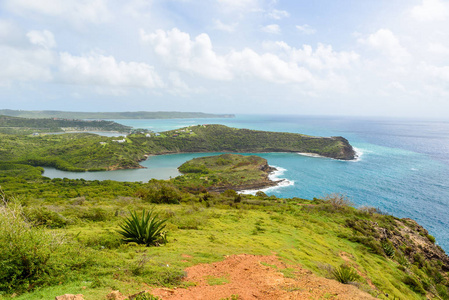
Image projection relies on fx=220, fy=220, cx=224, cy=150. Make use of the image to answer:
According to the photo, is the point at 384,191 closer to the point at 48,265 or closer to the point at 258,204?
the point at 258,204

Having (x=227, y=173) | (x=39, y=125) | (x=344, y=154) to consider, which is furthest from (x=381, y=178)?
(x=39, y=125)

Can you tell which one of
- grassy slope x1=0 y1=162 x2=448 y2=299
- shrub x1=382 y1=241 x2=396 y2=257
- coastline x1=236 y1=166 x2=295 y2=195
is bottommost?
coastline x1=236 y1=166 x2=295 y2=195

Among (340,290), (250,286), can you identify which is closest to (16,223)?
(250,286)

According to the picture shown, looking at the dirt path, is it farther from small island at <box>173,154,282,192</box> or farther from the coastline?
small island at <box>173,154,282,192</box>

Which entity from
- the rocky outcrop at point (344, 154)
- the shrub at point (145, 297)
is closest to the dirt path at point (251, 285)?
the shrub at point (145, 297)

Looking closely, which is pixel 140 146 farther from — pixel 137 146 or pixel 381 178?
pixel 381 178

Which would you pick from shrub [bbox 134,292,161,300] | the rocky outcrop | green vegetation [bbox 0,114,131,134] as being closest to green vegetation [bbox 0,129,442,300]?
shrub [bbox 134,292,161,300]
